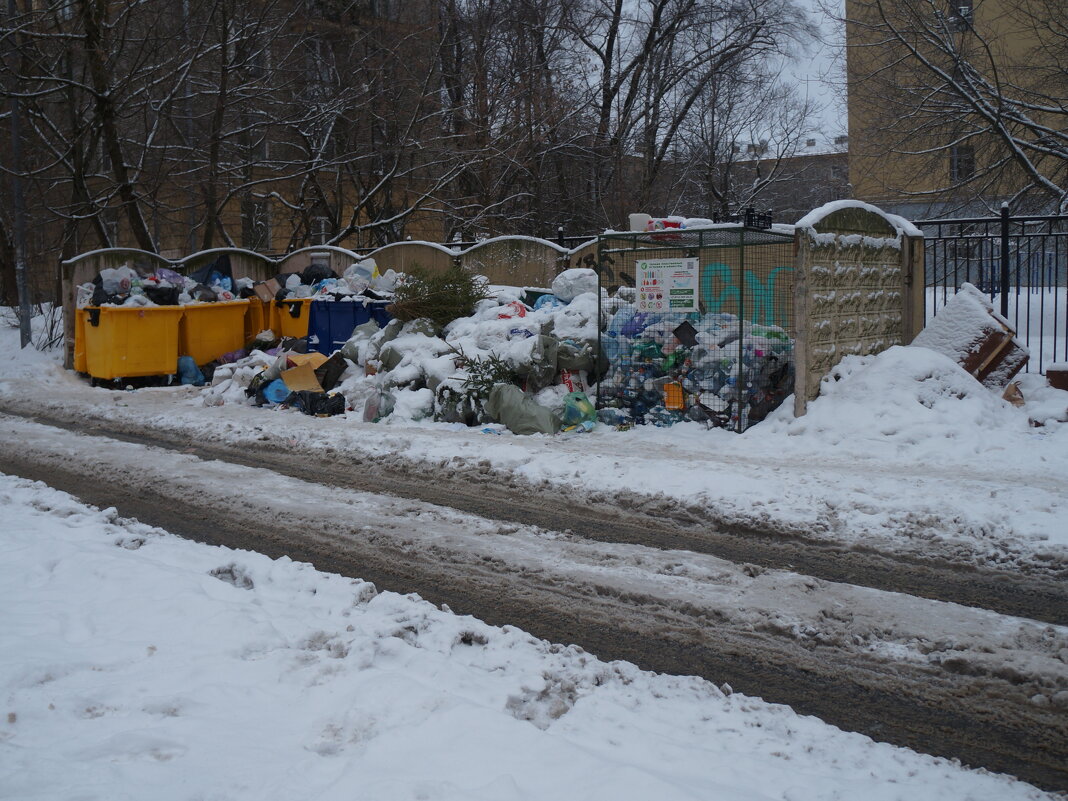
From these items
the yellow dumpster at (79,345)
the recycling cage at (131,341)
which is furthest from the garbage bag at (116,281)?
the yellow dumpster at (79,345)

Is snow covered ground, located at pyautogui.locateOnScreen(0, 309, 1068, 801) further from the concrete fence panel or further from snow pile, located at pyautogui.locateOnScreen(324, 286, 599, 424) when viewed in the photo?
snow pile, located at pyautogui.locateOnScreen(324, 286, 599, 424)

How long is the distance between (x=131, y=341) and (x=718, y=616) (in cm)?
1289

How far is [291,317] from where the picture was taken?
16.1m

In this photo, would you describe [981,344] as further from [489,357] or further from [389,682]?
[389,682]

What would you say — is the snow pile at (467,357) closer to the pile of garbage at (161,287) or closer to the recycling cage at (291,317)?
the recycling cage at (291,317)

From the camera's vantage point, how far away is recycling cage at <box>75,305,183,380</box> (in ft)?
48.9

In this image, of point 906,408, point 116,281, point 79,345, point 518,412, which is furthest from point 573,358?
point 79,345

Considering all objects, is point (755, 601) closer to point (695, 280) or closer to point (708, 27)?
point (695, 280)

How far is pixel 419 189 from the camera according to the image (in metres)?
25.4

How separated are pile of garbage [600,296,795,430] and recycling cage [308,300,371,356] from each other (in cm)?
571

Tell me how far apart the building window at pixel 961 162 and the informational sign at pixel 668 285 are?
10.3m

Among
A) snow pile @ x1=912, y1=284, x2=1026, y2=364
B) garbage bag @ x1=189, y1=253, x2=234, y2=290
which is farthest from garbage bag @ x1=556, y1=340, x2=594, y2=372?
garbage bag @ x1=189, y1=253, x2=234, y2=290

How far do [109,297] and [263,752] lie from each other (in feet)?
44.8

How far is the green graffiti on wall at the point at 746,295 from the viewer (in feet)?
33.1
